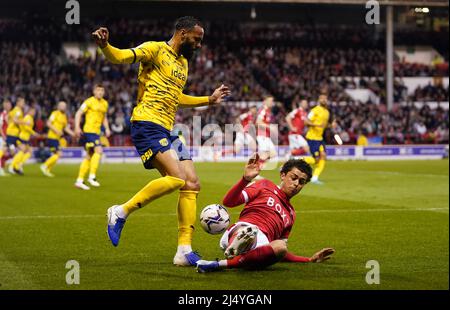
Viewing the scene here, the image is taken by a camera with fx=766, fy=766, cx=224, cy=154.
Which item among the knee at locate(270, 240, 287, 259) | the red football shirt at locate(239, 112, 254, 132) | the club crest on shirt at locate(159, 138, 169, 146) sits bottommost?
the knee at locate(270, 240, 287, 259)

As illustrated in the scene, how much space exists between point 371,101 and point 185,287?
3880cm

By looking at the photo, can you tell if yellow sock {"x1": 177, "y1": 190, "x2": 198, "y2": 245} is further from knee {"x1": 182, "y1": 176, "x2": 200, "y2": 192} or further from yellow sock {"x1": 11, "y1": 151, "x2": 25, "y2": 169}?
yellow sock {"x1": 11, "y1": 151, "x2": 25, "y2": 169}

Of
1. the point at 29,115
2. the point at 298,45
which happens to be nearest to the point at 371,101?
the point at 298,45

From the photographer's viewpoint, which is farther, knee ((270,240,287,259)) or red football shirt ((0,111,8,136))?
red football shirt ((0,111,8,136))

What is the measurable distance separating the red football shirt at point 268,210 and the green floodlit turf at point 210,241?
16.1 inches

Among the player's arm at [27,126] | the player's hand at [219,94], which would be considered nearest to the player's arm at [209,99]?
the player's hand at [219,94]

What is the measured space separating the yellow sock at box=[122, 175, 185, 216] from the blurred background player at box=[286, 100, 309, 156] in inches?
549

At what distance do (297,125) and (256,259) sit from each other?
16.5 metres

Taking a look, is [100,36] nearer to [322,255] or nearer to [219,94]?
[219,94]

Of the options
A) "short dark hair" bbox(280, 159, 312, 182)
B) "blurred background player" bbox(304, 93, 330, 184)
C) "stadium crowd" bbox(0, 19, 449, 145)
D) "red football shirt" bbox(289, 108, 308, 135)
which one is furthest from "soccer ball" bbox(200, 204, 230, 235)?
"stadium crowd" bbox(0, 19, 449, 145)

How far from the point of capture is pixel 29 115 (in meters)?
25.5

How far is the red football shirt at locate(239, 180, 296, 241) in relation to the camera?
7449 millimetres
